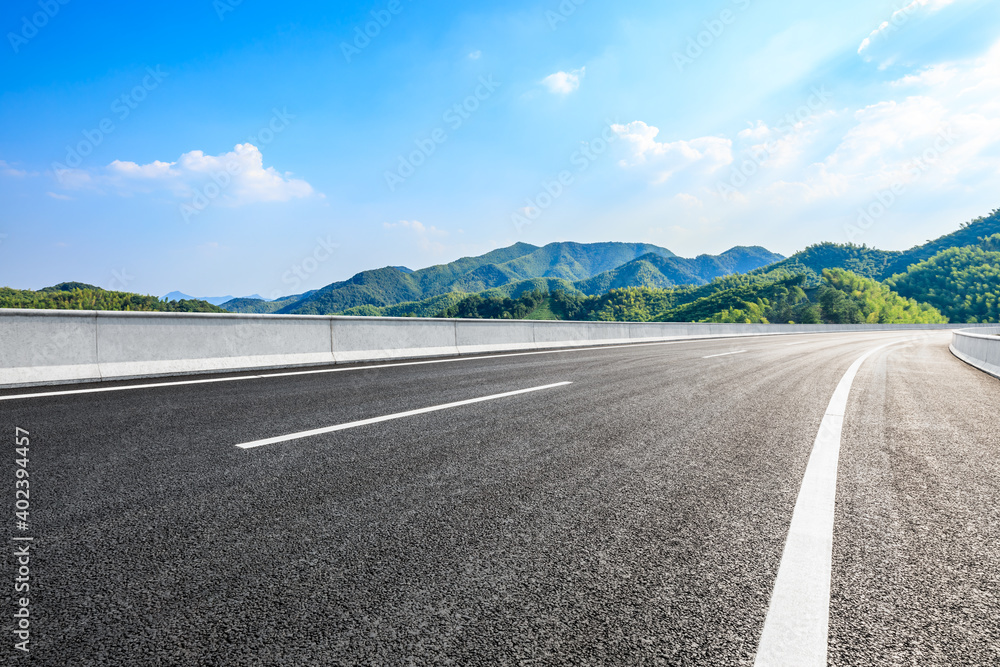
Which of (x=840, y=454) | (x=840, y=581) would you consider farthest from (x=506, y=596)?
(x=840, y=454)

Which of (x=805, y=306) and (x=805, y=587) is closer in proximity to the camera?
(x=805, y=587)

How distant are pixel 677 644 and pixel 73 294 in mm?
130941

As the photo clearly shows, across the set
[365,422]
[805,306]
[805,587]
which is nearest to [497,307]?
[805,306]

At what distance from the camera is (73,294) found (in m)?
101

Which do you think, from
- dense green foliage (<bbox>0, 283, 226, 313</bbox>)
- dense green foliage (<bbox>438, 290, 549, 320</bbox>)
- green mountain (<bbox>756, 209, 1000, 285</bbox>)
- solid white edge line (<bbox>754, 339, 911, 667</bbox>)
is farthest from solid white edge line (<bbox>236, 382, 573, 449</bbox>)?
green mountain (<bbox>756, 209, 1000, 285</bbox>)

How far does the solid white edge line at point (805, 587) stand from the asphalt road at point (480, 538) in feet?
0.14

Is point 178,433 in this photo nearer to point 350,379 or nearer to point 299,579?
point 299,579

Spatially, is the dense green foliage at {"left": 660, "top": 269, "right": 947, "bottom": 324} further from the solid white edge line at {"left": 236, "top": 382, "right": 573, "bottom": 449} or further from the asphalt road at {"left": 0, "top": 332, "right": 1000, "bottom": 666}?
the asphalt road at {"left": 0, "top": 332, "right": 1000, "bottom": 666}

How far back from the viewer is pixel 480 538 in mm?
2268

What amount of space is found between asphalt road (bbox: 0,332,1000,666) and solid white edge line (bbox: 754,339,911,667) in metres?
0.04

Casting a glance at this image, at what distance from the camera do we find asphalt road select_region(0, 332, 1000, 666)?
157 centimetres

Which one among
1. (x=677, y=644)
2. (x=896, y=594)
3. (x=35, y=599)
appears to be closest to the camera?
(x=677, y=644)

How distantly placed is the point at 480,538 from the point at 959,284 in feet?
514

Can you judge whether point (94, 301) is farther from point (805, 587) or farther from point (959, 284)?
point (959, 284)
